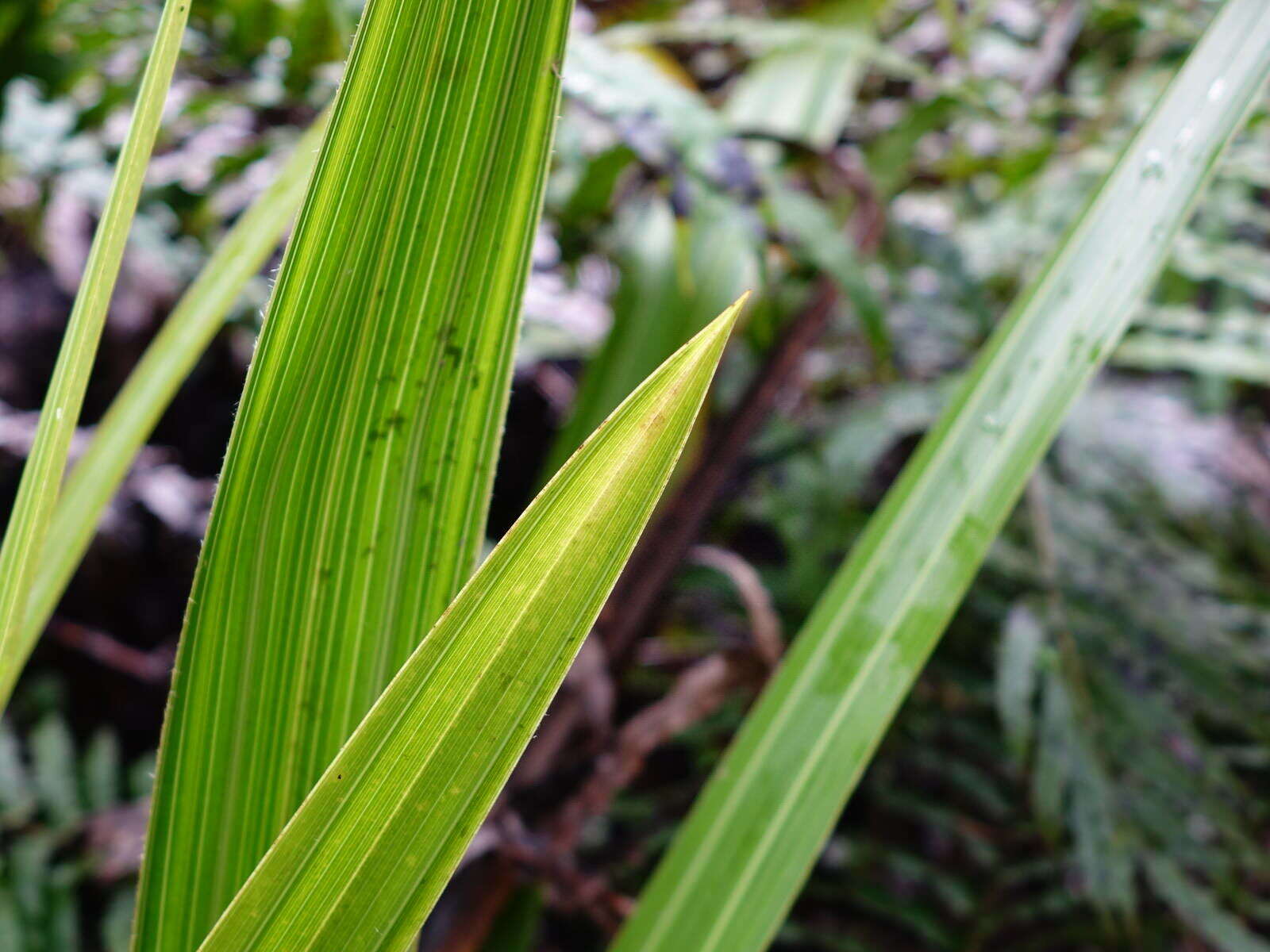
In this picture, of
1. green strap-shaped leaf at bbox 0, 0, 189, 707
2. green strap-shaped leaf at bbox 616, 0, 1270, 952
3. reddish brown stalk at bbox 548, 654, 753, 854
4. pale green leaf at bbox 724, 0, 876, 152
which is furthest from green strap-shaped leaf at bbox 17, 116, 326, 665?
pale green leaf at bbox 724, 0, 876, 152

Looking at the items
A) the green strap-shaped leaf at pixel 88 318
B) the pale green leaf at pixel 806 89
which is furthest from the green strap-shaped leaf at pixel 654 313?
the green strap-shaped leaf at pixel 88 318

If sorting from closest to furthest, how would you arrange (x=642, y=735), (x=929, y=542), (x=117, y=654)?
(x=929, y=542) → (x=642, y=735) → (x=117, y=654)

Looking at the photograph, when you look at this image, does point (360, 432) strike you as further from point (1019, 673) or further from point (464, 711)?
point (1019, 673)

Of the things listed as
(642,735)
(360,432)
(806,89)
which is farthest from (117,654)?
(806,89)

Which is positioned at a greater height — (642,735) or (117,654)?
(642,735)

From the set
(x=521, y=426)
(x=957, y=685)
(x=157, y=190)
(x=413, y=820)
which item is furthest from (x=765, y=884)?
(x=521, y=426)

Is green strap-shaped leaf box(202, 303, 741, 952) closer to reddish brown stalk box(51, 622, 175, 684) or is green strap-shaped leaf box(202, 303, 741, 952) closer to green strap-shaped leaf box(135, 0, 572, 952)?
green strap-shaped leaf box(135, 0, 572, 952)
